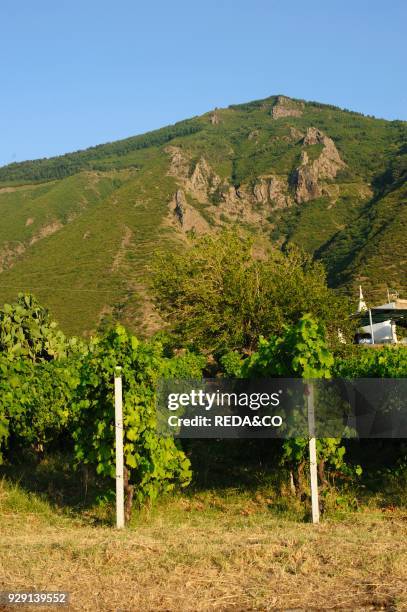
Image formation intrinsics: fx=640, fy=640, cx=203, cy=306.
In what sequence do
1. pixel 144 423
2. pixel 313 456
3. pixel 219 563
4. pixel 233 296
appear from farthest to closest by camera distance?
1. pixel 233 296
2. pixel 144 423
3. pixel 313 456
4. pixel 219 563

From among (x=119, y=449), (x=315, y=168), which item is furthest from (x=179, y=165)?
(x=119, y=449)

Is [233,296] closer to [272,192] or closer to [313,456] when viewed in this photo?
[313,456]

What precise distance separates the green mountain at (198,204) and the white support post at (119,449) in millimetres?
33969

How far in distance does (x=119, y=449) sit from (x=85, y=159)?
18742cm

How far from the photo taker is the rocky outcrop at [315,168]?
118m

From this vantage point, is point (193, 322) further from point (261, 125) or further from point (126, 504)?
point (261, 125)

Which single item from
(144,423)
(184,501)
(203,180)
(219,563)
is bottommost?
(219,563)

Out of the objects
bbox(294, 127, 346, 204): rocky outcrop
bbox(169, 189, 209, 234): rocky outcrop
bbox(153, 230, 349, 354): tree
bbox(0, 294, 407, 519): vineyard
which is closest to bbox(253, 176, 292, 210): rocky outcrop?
bbox(294, 127, 346, 204): rocky outcrop

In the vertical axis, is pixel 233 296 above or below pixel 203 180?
below

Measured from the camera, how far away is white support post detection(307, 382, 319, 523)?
7.83 metres

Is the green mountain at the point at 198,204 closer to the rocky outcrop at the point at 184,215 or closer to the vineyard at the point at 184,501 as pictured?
the rocky outcrop at the point at 184,215

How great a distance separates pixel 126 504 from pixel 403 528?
3.42 meters

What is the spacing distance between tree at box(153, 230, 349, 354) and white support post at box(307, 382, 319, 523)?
1538cm

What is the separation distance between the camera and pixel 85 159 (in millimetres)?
187000
